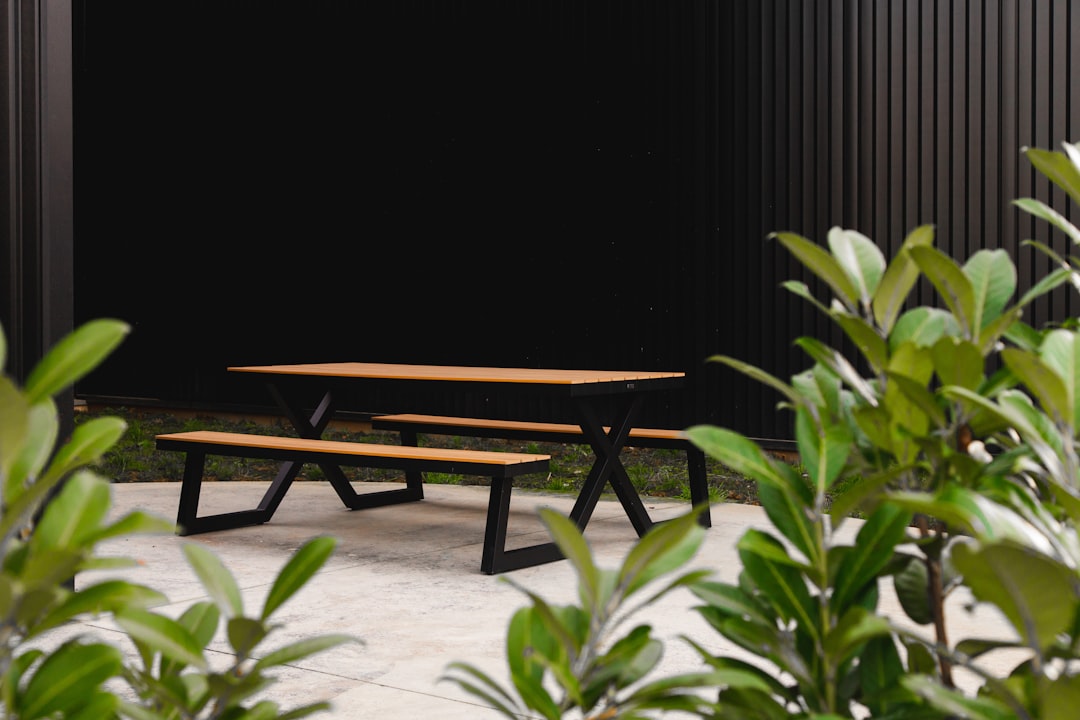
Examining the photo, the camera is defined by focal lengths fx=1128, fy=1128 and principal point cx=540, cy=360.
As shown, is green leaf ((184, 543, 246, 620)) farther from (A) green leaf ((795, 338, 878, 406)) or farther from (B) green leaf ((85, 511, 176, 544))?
(A) green leaf ((795, 338, 878, 406))

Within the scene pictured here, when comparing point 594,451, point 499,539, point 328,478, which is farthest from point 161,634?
point 328,478

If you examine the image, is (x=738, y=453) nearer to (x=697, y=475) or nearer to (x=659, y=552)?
(x=659, y=552)

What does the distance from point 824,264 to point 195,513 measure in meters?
4.81

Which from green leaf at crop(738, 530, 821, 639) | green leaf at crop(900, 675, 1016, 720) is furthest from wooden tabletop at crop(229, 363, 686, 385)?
Answer: green leaf at crop(900, 675, 1016, 720)

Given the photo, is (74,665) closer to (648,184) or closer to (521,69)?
(648,184)

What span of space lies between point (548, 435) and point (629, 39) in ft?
12.6

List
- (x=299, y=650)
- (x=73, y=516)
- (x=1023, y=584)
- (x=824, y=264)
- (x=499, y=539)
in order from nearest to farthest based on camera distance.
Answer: (x=1023, y=584) < (x=73, y=516) < (x=299, y=650) < (x=824, y=264) < (x=499, y=539)

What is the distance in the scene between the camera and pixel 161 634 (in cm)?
89

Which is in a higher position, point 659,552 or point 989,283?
point 989,283

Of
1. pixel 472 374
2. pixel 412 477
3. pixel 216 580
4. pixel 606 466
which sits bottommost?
pixel 412 477

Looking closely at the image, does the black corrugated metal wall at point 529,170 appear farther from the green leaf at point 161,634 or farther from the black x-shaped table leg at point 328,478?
the green leaf at point 161,634

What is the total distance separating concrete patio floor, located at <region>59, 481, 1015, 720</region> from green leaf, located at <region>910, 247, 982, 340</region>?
3.10 feet

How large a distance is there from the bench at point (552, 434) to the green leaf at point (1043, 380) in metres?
3.97

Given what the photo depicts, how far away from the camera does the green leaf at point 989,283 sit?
3.50 feet
